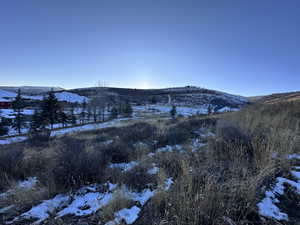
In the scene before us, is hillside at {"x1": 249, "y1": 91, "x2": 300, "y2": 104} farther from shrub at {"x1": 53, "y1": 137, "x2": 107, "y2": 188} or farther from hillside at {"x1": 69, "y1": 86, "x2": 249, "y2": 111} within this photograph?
hillside at {"x1": 69, "y1": 86, "x2": 249, "y2": 111}

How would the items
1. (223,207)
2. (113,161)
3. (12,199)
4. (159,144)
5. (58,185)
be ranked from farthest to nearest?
(159,144) < (113,161) < (58,185) < (12,199) < (223,207)

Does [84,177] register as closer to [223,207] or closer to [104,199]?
[104,199]

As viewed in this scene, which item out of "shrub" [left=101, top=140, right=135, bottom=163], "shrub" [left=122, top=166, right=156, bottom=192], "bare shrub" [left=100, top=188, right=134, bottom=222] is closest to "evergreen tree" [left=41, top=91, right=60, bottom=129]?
"shrub" [left=101, top=140, right=135, bottom=163]

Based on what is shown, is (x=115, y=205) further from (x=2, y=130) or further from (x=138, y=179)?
(x=2, y=130)

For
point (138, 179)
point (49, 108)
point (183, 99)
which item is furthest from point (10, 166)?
point (183, 99)

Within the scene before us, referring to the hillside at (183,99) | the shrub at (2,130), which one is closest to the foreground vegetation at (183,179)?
the shrub at (2,130)

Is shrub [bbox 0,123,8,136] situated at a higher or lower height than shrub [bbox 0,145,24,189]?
lower

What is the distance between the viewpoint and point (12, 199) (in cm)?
234

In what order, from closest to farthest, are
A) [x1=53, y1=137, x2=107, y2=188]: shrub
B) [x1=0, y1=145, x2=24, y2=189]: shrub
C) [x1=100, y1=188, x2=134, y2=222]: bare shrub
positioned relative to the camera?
[x1=100, y1=188, x2=134, y2=222]: bare shrub < [x1=53, y1=137, x2=107, y2=188]: shrub < [x1=0, y1=145, x2=24, y2=189]: shrub

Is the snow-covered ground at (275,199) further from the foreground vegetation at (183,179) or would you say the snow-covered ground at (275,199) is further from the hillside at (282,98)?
the hillside at (282,98)

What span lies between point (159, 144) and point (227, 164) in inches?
108

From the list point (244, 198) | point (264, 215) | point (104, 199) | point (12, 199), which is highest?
point (244, 198)

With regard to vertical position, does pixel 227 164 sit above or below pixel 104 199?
above

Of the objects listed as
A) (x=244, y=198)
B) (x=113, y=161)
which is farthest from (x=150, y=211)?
(x=113, y=161)
